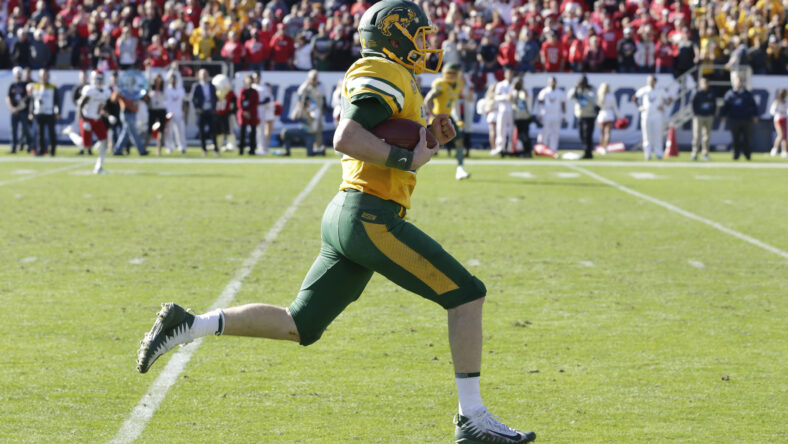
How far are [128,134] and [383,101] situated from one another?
20572mm

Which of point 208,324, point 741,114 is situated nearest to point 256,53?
point 741,114

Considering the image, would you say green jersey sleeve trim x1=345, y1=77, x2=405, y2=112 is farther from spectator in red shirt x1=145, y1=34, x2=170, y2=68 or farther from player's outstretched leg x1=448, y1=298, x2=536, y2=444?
spectator in red shirt x1=145, y1=34, x2=170, y2=68

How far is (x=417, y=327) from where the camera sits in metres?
6.89

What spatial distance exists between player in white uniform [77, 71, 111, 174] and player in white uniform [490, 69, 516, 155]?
334 inches

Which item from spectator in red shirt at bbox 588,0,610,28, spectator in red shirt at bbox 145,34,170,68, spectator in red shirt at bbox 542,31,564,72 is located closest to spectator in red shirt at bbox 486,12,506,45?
spectator in red shirt at bbox 542,31,564,72

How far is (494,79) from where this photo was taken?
28.0 meters

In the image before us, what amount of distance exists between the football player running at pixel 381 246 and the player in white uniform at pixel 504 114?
2054cm

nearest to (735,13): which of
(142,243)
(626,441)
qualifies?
(142,243)

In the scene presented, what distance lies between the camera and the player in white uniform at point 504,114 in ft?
82.7

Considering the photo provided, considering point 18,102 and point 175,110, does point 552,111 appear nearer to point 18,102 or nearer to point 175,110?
point 175,110

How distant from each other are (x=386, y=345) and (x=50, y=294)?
2.71 metres

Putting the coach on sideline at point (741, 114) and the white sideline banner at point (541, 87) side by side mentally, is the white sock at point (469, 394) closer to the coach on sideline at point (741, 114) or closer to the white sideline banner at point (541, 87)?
the coach on sideline at point (741, 114)

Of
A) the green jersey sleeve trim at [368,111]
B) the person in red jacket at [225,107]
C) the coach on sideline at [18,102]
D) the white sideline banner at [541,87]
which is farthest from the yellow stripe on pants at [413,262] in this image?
the white sideline banner at [541,87]

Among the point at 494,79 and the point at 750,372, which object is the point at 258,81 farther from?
the point at 750,372
